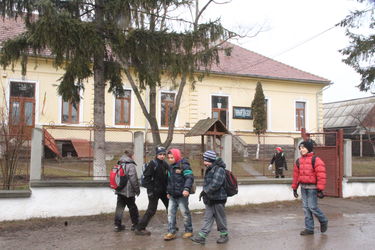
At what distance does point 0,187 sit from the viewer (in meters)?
8.95

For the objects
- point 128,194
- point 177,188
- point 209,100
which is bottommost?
point 128,194

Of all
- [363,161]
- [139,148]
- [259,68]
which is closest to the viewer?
[139,148]

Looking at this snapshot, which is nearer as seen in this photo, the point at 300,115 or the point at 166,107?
the point at 166,107

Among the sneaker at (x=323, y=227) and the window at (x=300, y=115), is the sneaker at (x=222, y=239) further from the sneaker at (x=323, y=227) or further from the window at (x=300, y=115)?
the window at (x=300, y=115)

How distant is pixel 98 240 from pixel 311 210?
12.9 ft

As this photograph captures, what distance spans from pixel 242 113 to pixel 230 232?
1780 centimetres

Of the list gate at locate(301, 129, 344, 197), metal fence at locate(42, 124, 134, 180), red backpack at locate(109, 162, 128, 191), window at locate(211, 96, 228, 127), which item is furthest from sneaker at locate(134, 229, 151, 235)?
window at locate(211, 96, 228, 127)

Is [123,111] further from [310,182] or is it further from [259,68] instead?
[310,182]

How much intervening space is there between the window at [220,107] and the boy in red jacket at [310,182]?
17020 mm

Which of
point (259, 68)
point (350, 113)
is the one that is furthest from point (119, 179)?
point (350, 113)

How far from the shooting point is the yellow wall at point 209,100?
795 inches

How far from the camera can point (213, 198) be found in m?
6.57

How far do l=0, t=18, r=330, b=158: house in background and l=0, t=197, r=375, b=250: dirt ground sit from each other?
9.65 meters

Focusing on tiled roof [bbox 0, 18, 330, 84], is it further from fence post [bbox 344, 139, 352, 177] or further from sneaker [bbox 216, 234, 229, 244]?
sneaker [bbox 216, 234, 229, 244]
